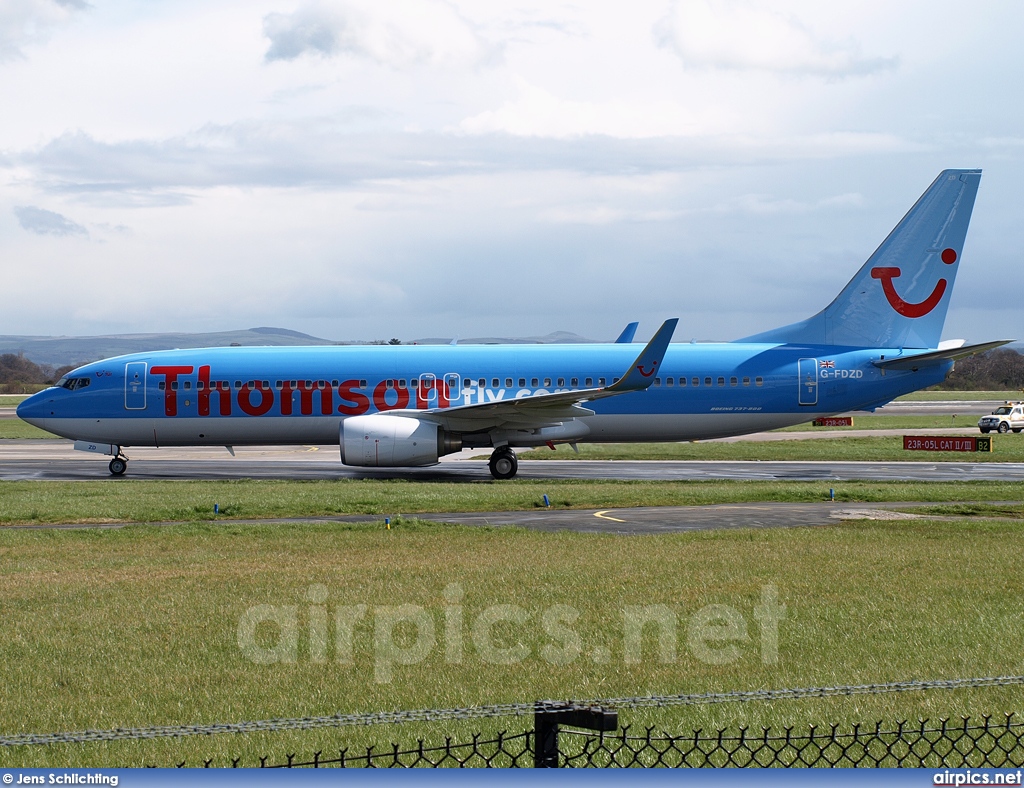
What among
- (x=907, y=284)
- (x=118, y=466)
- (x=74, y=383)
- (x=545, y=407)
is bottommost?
(x=118, y=466)

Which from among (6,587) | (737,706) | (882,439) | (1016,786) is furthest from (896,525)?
(882,439)

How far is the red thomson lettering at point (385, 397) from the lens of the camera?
36906mm

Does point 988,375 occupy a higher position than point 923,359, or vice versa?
point 988,375

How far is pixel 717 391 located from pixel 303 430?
45.5ft

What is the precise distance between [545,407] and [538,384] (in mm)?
1882

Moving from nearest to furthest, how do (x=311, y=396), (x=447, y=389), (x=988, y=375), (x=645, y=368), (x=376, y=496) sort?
(x=376, y=496)
(x=645, y=368)
(x=311, y=396)
(x=447, y=389)
(x=988, y=375)

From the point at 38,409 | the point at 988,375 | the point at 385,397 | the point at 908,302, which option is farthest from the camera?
the point at 988,375

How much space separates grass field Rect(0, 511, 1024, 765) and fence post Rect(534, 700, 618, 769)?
422 cm

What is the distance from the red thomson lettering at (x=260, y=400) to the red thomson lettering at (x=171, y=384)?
2069mm

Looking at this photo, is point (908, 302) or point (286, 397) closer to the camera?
point (286, 397)

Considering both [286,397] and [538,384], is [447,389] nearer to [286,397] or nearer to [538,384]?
[538,384]

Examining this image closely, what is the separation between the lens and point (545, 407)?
35469 millimetres

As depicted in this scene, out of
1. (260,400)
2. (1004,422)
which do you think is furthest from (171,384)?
(1004,422)

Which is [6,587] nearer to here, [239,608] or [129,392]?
[239,608]
